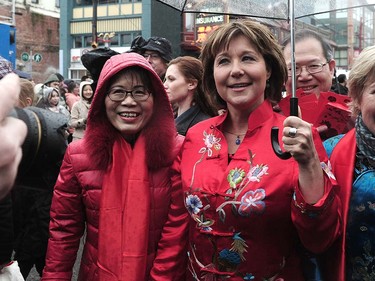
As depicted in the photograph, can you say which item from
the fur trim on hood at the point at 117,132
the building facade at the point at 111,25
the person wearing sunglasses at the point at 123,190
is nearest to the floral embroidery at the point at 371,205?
the person wearing sunglasses at the point at 123,190

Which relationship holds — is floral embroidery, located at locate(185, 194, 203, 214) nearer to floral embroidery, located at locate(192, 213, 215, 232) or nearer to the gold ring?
floral embroidery, located at locate(192, 213, 215, 232)

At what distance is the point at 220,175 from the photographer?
80.4 inches

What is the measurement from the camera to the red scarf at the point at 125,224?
2205mm

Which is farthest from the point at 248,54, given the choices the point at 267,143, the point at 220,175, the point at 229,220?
the point at 229,220

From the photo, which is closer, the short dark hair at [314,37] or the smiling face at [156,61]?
the short dark hair at [314,37]

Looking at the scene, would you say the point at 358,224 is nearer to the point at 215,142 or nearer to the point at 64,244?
the point at 215,142

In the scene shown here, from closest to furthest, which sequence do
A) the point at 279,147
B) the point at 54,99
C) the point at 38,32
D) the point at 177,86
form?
the point at 279,147, the point at 177,86, the point at 54,99, the point at 38,32

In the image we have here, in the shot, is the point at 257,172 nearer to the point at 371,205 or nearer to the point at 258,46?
the point at 371,205

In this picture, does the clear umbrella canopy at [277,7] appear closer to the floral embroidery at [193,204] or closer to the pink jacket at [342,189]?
the pink jacket at [342,189]

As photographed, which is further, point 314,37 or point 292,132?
point 314,37

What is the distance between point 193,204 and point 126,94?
66 centimetres

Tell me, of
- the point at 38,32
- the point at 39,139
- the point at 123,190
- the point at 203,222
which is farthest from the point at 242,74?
the point at 38,32

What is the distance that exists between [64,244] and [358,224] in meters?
1.38

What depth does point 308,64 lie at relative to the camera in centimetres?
277
